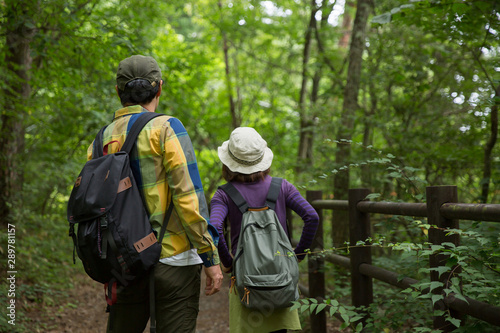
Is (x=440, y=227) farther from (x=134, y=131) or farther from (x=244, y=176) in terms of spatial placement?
(x=134, y=131)

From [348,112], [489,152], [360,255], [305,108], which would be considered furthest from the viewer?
[305,108]

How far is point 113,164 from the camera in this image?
7.37ft

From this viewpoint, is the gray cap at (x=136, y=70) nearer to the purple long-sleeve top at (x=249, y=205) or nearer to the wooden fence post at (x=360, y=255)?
the purple long-sleeve top at (x=249, y=205)

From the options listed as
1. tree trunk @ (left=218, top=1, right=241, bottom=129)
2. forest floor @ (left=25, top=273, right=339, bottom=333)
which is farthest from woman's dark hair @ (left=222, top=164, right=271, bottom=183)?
tree trunk @ (left=218, top=1, right=241, bottom=129)

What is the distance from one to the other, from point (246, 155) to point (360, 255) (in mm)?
1436

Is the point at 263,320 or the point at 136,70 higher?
the point at 136,70

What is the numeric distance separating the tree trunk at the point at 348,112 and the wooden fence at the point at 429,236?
5.67ft

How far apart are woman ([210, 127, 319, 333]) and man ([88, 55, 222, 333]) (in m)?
0.37

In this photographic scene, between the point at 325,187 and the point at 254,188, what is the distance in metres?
4.70

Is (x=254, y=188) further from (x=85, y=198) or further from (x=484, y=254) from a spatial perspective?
(x=484, y=254)

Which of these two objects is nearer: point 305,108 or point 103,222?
point 103,222

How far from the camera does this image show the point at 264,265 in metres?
2.53

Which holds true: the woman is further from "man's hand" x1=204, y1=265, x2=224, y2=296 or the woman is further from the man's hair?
the man's hair

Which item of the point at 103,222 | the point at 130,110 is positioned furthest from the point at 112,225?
the point at 130,110
